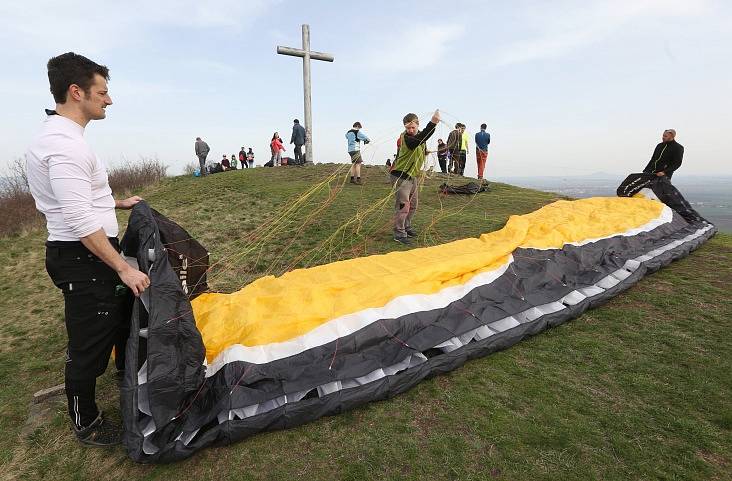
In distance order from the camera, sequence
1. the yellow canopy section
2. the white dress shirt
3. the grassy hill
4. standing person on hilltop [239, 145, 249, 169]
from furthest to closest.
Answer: standing person on hilltop [239, 145, 249, 169] < the yellow canopy section < the grassy hill < the white dress shirt

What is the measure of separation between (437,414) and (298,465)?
29.0 inches

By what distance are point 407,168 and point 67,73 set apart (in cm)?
355

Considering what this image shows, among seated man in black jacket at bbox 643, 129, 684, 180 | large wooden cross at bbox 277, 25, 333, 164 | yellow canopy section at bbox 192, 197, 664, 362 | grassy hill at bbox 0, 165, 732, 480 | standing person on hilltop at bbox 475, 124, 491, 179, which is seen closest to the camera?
grassy hill at bbox 0, 165, 732, 480

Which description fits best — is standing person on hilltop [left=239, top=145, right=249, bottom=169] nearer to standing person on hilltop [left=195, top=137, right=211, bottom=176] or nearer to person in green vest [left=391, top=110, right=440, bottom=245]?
standing person on hilltop [left=195, top=137, right=211, bottom=176]

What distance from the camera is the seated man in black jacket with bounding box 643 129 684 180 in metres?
5.78

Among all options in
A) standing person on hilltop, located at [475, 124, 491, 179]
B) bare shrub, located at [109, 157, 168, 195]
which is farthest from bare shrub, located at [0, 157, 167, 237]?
standing person on hilltop, located at [475, 124, 491, 179]

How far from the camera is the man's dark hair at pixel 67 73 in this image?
1630 mm

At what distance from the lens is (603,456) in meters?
1.70

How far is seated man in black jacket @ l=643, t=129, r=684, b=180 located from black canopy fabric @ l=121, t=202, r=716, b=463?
445 centimetres

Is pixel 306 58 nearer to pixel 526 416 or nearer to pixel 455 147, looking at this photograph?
pixel 455 147

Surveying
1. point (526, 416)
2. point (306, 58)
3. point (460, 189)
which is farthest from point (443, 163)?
point (526, 416)

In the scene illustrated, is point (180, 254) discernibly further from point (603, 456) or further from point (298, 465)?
point (603, 456)

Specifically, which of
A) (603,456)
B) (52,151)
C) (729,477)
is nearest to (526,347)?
(603,456)

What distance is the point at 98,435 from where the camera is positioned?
1.91m
